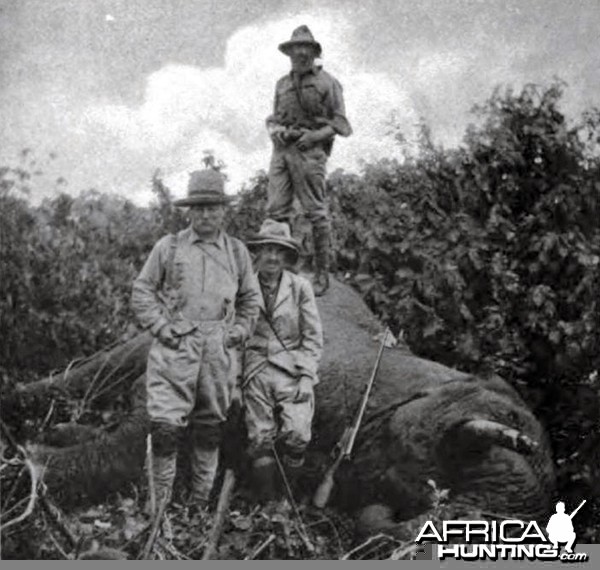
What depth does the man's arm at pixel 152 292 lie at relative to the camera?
6680mm

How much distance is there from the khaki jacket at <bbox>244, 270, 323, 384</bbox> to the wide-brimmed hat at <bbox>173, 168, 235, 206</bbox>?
661 mm

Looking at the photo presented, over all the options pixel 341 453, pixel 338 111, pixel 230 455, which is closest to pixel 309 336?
pixel 341 453

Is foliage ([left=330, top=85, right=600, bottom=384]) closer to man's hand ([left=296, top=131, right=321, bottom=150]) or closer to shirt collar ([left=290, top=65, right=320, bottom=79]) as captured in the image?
man's hand ([left=296, top=131, right=321, bottom=150])

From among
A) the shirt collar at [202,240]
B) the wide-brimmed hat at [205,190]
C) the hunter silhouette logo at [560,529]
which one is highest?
the wide-brimmed hat at [205,190]

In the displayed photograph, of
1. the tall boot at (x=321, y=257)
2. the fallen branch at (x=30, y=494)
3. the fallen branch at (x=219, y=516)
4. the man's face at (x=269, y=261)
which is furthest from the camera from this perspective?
the tall boot at (x=321, y=257)

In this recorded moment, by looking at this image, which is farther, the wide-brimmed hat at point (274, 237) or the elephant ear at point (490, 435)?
the wide-brimmed hat at point (274, 237)

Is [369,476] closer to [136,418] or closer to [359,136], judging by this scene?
[136,418]

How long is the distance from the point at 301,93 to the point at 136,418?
239 centimetres

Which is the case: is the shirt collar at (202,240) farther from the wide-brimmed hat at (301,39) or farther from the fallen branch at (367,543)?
the fallen branch at (367,543)

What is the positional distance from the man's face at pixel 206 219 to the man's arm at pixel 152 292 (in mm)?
206

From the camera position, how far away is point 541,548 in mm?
6605

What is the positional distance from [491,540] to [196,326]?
2118 millimetres

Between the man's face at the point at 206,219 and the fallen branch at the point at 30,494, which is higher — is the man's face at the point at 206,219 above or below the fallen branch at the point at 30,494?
above

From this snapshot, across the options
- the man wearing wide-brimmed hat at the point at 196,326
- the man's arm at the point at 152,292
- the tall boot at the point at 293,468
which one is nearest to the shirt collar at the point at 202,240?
the man wearing wide-brimmed hat at the point at 196,326
